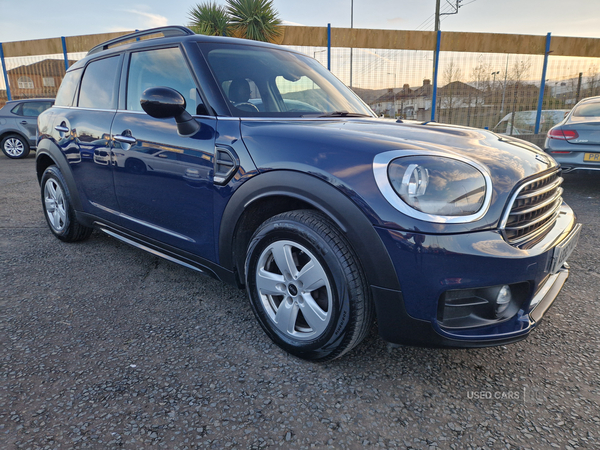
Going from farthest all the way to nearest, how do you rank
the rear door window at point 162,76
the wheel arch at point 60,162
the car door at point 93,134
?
the wheel arch at point 60,162
the car door at point 93,134
the rear door window at point 162,76

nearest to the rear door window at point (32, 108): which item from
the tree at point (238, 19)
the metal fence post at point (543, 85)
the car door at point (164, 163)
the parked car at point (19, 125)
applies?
the parked car at point (19, 125)

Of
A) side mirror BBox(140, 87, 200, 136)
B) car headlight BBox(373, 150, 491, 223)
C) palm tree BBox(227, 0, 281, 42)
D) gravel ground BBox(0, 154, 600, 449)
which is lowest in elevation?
gravel ground BBox(0, 154, 600, 449)

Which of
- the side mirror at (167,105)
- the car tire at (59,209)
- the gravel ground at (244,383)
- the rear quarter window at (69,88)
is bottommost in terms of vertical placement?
the gravel ground at (244,383)

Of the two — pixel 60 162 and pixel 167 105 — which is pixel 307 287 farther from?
pixel 60 162

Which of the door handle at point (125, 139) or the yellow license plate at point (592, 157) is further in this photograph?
the yellow license plate at point (592, 157)

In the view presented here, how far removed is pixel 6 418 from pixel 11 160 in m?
11.3

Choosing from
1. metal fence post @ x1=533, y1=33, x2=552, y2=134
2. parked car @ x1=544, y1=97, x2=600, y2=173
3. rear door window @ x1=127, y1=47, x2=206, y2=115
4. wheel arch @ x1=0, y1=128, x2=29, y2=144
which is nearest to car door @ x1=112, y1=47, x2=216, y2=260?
rear door window @ x1=127, y1=47, x2=206, y2=115

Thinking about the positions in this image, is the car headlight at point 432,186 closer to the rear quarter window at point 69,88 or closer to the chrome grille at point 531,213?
the chrome grille at point 531,213

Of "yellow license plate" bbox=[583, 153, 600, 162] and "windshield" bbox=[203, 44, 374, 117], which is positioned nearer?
"windshield" bbox=[203, 44, 374, 117]

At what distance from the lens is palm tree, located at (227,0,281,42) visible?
1204cm

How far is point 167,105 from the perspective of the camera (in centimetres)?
212

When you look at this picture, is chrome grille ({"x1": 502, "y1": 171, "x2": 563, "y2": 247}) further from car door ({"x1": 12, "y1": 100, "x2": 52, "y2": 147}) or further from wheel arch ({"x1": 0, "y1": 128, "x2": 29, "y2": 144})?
wheel arch ({"x1": 0, "y1": 128, "x2": 29, "y2": 144})

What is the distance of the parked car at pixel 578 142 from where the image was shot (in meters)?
5.26

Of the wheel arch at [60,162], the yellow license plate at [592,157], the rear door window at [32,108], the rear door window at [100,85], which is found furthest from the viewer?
the rear door window at [32,108]
